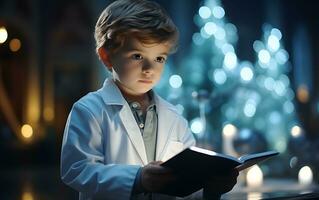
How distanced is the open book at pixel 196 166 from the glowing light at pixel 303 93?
7469mm

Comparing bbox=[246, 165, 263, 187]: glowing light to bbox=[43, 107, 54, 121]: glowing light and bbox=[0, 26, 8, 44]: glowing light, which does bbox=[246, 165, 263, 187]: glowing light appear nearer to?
bbox=[43, 107, 54, 121]: glowing light

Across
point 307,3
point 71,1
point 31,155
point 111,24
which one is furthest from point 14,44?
point 111,24

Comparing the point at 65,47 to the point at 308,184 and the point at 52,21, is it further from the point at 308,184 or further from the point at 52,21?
the point at 308,184

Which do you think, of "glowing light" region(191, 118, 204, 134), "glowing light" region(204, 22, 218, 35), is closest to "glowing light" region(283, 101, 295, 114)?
"glowing light" region(204, 22, 218, 35)

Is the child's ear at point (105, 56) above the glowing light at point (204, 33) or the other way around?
the other way around

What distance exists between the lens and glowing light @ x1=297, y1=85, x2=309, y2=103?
331 inches

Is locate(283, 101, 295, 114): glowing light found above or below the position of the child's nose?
above

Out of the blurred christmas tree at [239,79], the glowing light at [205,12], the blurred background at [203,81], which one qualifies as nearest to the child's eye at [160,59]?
the blurred background at [203,81]

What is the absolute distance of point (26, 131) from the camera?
10.6 m

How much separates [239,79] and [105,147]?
520cm

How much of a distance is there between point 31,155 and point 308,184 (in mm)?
6905

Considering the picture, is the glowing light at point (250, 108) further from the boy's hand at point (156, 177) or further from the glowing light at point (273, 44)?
the boy's hand at point (156, 177)

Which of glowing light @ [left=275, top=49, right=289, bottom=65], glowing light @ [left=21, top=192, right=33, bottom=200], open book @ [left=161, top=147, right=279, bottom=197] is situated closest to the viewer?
open book @ [left=161, top=147, right=279, bottom=197]

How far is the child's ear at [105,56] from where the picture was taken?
4.25 feet
